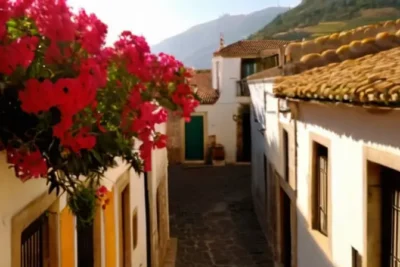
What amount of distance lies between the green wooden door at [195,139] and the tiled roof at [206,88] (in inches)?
45.0

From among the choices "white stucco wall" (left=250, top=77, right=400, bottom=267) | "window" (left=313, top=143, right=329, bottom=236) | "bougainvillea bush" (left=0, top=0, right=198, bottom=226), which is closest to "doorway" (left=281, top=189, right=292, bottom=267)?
"white stucco wall" (left=250, top=77, right=400, bottom=267)

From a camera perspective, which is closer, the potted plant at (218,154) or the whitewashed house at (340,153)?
the whitewashed house at (340,153)

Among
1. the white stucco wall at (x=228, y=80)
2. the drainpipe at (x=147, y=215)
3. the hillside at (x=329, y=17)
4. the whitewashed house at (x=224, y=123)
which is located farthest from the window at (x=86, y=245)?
the hillside at (x=329, y=17)

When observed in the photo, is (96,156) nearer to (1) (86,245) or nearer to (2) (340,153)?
(1) (86,245)

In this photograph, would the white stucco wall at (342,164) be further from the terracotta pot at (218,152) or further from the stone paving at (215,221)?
the terracotta pot at (218,152)

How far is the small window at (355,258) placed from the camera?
5.70 metres

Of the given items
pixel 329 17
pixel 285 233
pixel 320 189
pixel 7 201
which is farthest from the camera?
pixel 329 17

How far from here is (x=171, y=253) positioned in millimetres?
13305

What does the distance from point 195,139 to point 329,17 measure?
4253 cm

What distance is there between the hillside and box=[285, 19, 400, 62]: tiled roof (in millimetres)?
42555

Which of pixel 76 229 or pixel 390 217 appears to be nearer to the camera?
pixel 390 217

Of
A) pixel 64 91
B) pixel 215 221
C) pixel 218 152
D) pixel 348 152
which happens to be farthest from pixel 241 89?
pixel 64 91

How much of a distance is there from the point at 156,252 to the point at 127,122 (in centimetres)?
865

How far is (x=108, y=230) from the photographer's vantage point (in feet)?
22.7
